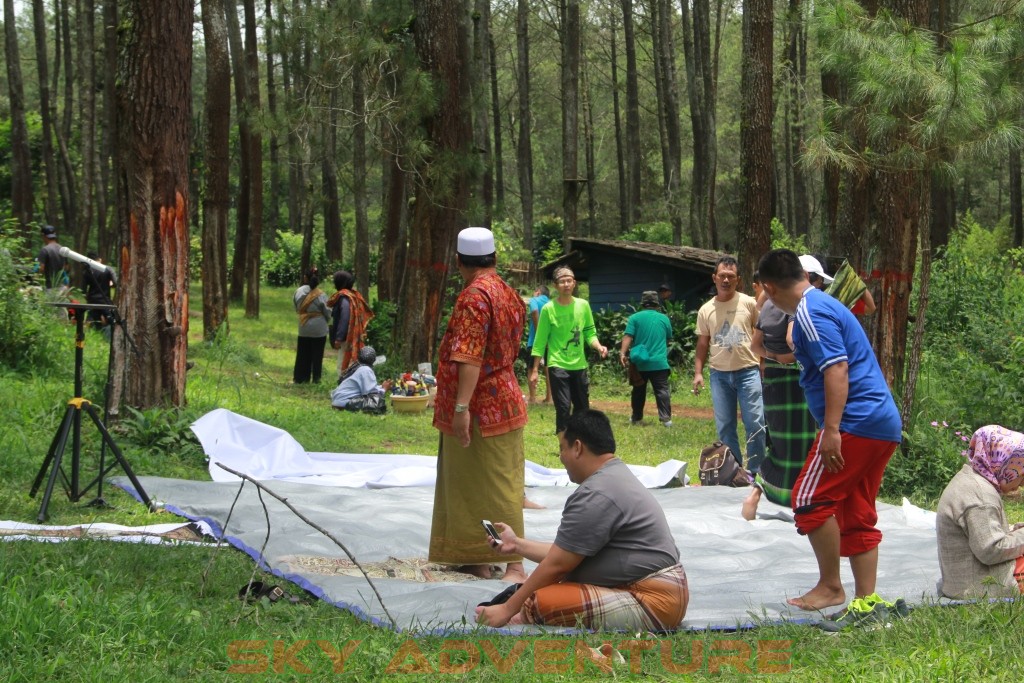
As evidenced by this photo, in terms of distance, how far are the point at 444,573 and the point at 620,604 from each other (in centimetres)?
166

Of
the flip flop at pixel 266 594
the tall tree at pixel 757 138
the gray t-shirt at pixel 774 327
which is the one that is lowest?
the flip flop at pixel 266 594

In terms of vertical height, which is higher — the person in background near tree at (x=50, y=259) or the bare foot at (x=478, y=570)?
the person in background near tree at (x=50, y=259)

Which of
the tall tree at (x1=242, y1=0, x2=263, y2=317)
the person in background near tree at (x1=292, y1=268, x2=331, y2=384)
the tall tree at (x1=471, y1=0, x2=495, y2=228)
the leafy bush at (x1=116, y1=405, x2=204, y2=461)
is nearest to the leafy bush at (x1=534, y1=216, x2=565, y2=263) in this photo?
the tall tree at (x1=471, y1=0, x2=495, y2=228)

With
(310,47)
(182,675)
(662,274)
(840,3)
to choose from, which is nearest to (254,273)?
(310,47)

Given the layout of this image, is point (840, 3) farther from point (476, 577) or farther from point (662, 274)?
point (662, 274)

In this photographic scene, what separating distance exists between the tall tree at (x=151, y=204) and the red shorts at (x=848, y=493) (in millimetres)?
6230

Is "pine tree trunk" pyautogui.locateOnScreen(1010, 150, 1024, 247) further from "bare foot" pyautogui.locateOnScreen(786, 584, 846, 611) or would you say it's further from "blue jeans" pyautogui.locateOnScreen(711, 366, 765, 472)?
"bare foot" pyautogui.locateOnScreen(786, 584, 846, 611)

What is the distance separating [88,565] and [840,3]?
7807 mm

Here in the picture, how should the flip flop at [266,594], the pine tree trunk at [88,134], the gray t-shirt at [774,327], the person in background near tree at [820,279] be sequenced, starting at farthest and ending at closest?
the pine tree trunk at [88,134]
the person in background near tree at [820,279]
the gray t-shirt at [774,327]
the flip flop at [266,594]

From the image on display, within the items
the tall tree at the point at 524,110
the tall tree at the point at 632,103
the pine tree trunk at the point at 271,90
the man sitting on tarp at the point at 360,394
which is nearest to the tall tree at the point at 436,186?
the man sitting on tarp at the point at 360,394

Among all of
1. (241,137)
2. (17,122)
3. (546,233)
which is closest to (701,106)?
(546,233)

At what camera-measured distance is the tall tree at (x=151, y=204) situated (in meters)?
9.53

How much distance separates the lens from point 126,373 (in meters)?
9.66

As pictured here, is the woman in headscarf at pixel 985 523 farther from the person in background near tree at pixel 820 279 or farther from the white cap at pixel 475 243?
the white cap at pixel 475 243
